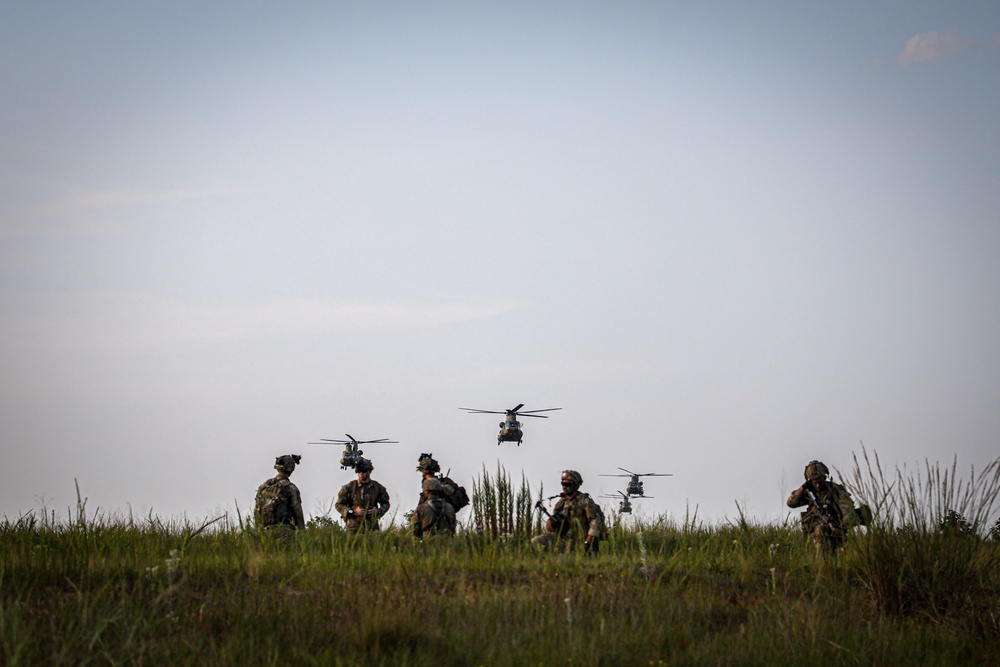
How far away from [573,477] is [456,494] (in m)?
2.62

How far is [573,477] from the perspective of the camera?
1498cm

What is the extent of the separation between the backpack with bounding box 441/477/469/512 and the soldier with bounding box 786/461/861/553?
→ 521 cm

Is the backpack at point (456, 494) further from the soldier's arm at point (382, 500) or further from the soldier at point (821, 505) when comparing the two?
the soldier at point (821, 505)

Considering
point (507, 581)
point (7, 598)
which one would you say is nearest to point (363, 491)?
point (507, 581)

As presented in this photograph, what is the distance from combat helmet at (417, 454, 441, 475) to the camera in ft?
54.5

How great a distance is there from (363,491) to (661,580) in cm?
634

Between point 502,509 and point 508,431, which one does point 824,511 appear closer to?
point 502,509

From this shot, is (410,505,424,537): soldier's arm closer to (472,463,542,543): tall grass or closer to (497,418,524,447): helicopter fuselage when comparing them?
(472,463,542,543): tall grass

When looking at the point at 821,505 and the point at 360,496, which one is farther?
the point at 360,496

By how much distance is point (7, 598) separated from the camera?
9.66 metres

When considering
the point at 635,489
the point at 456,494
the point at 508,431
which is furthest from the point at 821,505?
the point at 635,489

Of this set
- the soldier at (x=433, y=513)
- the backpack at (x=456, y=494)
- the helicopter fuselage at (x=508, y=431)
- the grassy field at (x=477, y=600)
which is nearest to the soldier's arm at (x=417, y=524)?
the soldier at (x=433, y=513)

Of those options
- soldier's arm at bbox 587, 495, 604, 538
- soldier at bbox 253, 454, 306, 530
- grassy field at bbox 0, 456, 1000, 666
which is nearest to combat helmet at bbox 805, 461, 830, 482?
grassy field at bbox 0, 456, 1000, 666

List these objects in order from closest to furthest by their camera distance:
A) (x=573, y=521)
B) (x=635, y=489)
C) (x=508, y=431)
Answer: (x=573, y=521)
(x=508, y=431)
(x=635, y=489)
